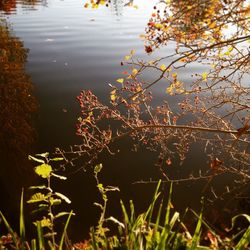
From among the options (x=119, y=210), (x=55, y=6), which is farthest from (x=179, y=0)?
(x=55, y=6)

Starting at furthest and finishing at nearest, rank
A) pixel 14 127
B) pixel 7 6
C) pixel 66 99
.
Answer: pixel 7 6 → pixel 66 99 → pixel 14 127

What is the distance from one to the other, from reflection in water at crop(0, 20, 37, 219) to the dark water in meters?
0.02

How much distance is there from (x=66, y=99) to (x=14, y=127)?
266cm

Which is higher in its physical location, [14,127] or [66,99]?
[66,99]

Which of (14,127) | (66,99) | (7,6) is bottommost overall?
(14,127)

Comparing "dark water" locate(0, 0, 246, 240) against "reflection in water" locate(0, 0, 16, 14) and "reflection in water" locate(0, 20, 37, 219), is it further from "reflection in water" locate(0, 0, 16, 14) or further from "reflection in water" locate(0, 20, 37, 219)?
"reflection in water" locate(0, 0, 16, 14)

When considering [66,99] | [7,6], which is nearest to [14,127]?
[66,99]

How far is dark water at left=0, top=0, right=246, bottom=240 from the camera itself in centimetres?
714

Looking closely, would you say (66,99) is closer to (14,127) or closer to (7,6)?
(14,127)

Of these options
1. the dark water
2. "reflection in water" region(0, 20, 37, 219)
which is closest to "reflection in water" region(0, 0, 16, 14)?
the dark water

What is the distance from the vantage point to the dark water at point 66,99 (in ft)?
23.4

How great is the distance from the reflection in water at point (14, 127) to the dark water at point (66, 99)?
23 millimetres

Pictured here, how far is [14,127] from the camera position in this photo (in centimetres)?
940

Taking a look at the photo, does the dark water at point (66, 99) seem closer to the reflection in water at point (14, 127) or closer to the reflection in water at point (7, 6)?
the reflection in water at point (14, 127)
